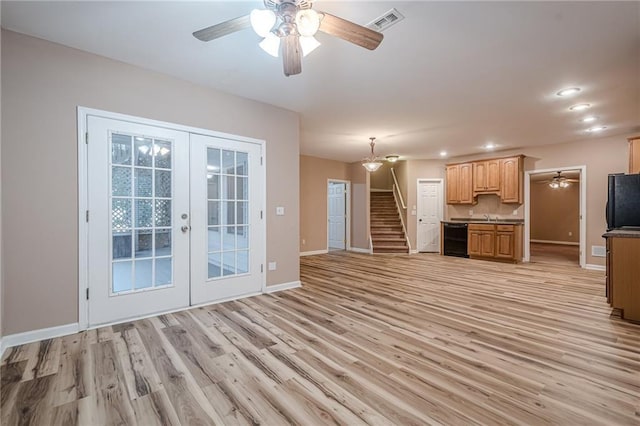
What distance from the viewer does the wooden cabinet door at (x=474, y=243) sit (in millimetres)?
7020

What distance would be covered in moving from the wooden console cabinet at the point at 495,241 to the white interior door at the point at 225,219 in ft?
18.1

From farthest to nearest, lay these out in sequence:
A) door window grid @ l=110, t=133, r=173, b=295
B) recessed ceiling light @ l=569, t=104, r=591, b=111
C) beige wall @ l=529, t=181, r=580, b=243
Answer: beige wall @ l=529, t=181, r=580, b=243 → recessed ceiling light @ l=569, t=104, r=591, b=111 → door window grid @ l=110, t=133, r=173, b=295

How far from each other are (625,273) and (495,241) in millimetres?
3790

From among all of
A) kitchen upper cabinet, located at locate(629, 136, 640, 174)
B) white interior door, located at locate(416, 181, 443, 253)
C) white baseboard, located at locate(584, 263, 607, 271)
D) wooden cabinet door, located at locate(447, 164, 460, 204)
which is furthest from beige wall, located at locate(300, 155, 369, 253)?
kitchen upper cabinet, located at locate(629, 136, 640, 174)

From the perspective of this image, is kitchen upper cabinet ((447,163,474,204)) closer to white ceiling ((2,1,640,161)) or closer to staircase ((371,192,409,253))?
staircase ((371,192,409,253))

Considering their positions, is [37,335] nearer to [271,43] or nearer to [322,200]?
[271,43]

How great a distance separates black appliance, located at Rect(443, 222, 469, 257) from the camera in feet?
24.1

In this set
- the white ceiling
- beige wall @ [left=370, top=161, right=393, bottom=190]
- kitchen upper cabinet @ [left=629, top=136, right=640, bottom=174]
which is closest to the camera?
the white ceiling

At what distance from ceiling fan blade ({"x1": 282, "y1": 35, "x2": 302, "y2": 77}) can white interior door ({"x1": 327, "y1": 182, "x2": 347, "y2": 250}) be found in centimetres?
674

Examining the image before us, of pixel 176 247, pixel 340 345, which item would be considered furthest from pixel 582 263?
pixel 176 247

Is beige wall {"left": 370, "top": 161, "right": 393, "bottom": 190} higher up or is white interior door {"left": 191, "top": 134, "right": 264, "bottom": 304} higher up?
beige wall {"left": 370, "top": 161, "right": 393, "bottom": 190}

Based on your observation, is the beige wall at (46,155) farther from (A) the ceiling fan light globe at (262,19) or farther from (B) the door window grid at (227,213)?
(A) the ceiling fan light globe at (262,19)

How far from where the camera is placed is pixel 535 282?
15.6 ft

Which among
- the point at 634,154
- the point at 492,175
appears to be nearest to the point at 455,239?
the point at 492,175
